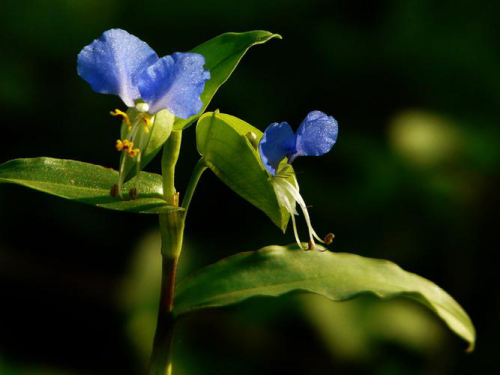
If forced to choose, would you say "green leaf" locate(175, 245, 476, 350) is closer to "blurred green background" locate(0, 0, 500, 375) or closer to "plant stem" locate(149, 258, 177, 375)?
"plant stem" locate(149, 258, 177, 375)

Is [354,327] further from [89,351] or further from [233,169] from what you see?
[233,169]

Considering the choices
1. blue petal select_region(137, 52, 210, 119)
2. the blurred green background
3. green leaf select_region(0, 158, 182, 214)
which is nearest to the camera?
blue petal select_region(137, 52, 210, 119)

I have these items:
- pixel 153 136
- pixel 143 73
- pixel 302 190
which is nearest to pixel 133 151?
pixel 153 136

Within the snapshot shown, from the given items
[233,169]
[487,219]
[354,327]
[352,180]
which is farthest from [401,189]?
[233,169]

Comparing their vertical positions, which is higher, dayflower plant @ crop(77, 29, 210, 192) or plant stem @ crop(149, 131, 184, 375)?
dayflower plant @ crop(77, 29, 210, 192)

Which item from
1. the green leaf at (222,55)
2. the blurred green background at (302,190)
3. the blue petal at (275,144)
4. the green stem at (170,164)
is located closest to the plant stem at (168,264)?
the green stem at (170,164)

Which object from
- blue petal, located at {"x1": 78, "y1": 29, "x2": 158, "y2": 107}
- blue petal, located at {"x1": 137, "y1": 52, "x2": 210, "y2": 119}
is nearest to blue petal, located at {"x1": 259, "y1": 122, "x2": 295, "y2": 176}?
blue petal, located at {"x1": 137, "y1": 52, "x2": 210, "y2": 119}

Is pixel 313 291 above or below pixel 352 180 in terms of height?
above

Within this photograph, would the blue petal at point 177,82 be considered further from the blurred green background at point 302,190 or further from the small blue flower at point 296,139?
the blurred green background at point 302,190
